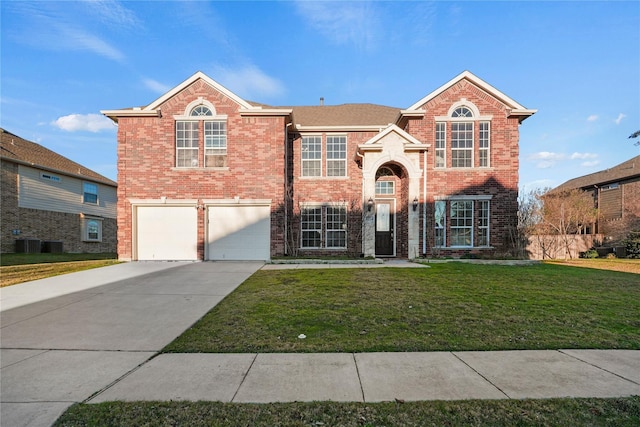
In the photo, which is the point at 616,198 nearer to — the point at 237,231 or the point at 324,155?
the point at 324,155

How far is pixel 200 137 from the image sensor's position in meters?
14.0

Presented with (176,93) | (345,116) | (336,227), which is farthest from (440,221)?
(176,93)

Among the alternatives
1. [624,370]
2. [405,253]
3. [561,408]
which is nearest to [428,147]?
[405,253]

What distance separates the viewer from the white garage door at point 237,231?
13742 millimetres

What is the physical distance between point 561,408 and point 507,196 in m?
13.4

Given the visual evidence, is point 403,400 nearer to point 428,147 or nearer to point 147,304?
point 147,304

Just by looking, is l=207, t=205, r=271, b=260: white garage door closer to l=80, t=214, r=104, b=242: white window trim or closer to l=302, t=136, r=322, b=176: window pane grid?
l=302, t=136, r=322, b=176: window pane grid

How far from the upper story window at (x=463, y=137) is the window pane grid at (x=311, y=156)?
558 centimetres

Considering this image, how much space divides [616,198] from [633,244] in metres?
8.45

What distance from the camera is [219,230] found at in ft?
45.5

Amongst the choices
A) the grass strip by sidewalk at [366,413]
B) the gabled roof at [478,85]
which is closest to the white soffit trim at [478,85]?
the gabled roof at [478,85]

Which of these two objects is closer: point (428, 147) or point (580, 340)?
point (580, 340)

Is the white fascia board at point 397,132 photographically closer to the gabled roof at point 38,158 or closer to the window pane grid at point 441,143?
the window pane grid at point 441,143

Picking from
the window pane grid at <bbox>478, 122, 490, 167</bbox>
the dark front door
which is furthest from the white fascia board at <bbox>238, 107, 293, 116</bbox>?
the window pane grid at <bbox>478, 122, 490, 167</bbox>
